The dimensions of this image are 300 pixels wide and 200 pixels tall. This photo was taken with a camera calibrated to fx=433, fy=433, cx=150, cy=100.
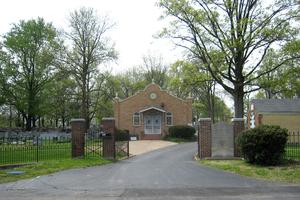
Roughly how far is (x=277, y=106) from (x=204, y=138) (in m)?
16.2

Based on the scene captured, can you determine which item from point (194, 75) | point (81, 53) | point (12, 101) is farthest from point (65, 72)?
point (194, 75)

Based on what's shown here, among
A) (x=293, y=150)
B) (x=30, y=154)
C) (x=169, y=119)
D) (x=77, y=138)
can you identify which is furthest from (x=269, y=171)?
(x=169, y=119)

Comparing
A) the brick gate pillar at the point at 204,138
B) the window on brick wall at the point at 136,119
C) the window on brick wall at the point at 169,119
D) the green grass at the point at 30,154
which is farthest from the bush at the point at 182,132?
the brick gate pillar at the point at 204,138

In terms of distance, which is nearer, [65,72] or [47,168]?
[47,168]

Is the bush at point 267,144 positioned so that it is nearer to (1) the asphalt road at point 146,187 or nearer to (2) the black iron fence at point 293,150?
(2) the black iron fence at point 293,150

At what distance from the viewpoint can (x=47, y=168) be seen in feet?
58.5

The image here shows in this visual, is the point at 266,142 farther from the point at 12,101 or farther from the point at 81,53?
the point at 12,101

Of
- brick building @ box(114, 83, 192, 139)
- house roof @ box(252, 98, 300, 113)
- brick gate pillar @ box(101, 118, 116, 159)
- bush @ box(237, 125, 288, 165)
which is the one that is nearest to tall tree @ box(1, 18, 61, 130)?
brick building @ box(114, 83, 192, 139)

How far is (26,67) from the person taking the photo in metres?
60.2

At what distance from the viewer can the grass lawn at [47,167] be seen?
1557cm

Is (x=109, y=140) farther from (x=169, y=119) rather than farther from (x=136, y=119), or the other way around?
(x=169, y=119)

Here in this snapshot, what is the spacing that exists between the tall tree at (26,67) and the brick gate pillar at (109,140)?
120 feet

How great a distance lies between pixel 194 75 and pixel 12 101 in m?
37.5

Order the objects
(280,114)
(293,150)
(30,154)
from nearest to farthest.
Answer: (293,150) < (30,154) < (280,114)
